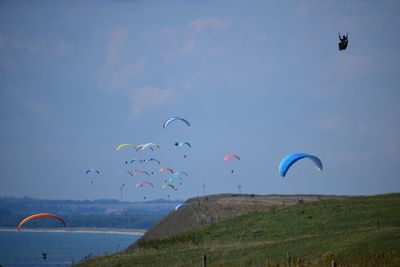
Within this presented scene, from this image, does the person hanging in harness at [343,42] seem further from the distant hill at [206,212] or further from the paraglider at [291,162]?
the distant hill at [206,212]

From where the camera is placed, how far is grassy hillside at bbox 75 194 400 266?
41.5 meters

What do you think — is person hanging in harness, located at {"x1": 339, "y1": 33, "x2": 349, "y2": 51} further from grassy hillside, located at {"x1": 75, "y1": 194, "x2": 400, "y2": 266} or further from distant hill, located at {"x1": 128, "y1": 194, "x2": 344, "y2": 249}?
distant hill, located at {"x1": 128, "y1": 194, "x2": 344, "y2": 249}

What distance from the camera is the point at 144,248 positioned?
61219 mm

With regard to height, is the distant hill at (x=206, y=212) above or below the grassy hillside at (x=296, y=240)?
above

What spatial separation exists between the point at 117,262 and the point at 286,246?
13672 millimetres

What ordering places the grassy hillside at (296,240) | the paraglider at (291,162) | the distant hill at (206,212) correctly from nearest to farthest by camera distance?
1. the grassy hillside at (296,240)
2. the paraglider at (291,162)
3. the distant hill at (206,212)

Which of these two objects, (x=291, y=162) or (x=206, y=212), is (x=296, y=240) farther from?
(x=206, y=212)

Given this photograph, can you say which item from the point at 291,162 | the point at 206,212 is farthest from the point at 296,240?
the point at 206,212

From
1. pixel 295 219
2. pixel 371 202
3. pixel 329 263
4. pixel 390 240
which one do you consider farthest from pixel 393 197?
pixel 329 263

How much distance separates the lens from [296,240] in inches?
1933

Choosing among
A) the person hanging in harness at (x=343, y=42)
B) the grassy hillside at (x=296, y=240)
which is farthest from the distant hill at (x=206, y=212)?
the person hanging in harness at (x=343, y=42)

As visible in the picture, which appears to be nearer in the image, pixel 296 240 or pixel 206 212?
pixel 296 240

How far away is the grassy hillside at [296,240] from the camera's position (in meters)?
41.5

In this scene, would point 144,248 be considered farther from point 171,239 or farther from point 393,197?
point 393,197
